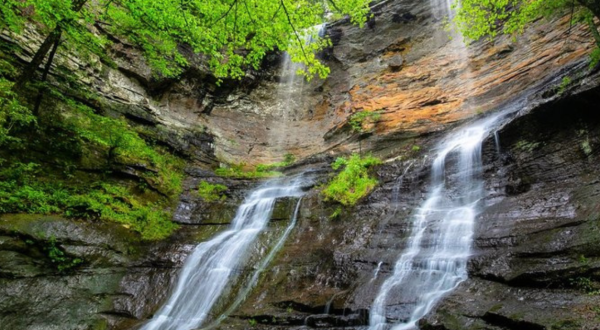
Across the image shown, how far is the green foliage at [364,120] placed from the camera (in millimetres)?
15875

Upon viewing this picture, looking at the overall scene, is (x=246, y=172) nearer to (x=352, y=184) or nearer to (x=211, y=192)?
(x=211, y=192)

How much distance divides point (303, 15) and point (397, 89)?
10568 mm

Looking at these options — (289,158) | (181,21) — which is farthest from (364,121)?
(181,21)

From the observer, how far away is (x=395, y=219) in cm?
889

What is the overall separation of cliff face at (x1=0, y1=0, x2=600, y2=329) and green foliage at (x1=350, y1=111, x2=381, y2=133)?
14.1 inches

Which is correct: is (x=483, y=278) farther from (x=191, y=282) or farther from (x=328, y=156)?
(x=328, y=156)

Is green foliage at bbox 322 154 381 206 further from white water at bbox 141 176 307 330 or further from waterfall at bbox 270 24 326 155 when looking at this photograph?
waterfall at bbox 270 24 326 155

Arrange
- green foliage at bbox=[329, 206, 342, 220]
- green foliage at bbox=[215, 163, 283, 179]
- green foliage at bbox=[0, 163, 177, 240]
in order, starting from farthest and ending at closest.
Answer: green foliage at bbox=[215, 163, 283, 179], green foliage at bbox=[329, 206, 342, 220], green foliage at bbox=[0, 163, 177, 240]

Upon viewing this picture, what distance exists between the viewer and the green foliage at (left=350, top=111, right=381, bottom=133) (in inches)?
625

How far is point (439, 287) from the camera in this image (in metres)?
6.01

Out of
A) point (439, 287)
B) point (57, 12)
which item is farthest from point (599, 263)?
point (57, 12)

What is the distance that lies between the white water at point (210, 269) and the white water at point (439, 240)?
13.1ft

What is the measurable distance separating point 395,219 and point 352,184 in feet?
8.83

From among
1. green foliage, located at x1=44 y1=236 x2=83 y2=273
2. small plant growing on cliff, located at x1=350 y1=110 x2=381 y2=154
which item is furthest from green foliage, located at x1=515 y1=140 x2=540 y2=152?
green foliage, located at x1=44 y1=236 x2=83 y2=273
